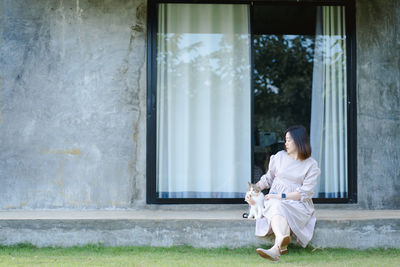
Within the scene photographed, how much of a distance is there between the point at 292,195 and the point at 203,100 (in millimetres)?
1732

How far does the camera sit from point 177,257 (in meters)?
3.96

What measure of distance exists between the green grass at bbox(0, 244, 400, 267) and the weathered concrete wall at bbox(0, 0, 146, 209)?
0.95 meters

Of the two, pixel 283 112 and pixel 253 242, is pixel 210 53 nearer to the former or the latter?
pixel 253 242

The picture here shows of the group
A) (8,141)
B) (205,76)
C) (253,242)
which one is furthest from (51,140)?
(253,242)

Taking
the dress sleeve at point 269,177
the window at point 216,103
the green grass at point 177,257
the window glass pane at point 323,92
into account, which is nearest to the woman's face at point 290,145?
the dress sleeve at point 269,177

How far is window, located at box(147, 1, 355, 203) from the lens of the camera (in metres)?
5.21

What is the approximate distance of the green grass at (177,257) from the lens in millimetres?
3748

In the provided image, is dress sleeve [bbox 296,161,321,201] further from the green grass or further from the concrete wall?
the concrete wall

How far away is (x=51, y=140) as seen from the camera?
507 centimetres

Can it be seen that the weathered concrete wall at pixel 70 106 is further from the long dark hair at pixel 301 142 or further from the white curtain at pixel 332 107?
the white curtain at pixel 332 107

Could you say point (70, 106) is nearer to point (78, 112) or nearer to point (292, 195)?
point (78, 112)

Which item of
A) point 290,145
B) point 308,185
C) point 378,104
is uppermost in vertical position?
point 378,104

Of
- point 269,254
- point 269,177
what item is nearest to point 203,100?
point 269,177

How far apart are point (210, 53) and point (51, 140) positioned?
207cm
